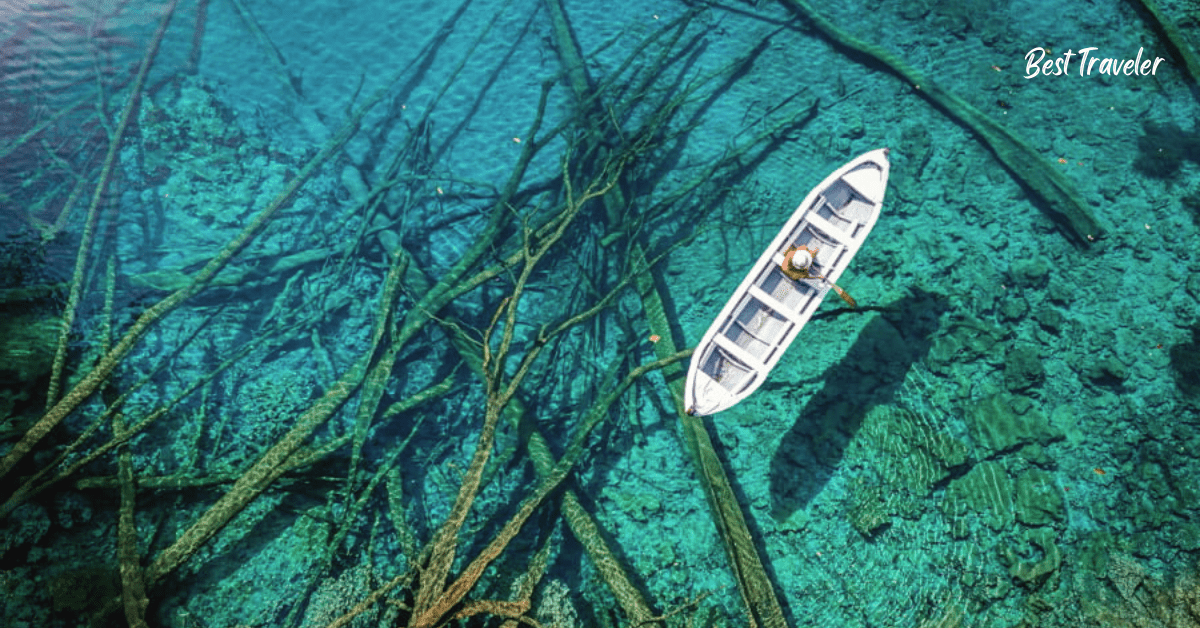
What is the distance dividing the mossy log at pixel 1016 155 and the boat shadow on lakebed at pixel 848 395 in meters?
1.99

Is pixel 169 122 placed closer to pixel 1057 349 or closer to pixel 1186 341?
pixel 1057 349

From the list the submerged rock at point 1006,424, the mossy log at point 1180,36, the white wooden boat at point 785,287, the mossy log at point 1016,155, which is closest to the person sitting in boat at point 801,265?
the white wooden boat at point 785,287

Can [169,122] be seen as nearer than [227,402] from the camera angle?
No

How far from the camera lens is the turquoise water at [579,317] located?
5.88 m

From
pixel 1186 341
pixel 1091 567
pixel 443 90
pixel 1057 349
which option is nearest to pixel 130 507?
pixel 443 90

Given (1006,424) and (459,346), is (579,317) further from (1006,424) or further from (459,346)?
(1006,424)

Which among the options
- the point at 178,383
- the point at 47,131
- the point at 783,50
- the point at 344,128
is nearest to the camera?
the point at 178,383

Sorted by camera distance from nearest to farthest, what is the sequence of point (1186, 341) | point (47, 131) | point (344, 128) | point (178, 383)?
point (178, 383) → point (1186, 341) → point (47, 131) → point (344, 128)

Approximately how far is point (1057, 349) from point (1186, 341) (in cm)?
143

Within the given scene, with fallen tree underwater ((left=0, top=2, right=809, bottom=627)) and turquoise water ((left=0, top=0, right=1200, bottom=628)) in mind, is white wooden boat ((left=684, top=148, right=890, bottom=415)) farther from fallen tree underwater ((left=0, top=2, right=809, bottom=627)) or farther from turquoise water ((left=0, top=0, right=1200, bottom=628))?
turquoise water ((left=0, top=0, right=1200, bottom=628))

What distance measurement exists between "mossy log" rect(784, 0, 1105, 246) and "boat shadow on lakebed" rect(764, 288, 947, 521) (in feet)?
6.52

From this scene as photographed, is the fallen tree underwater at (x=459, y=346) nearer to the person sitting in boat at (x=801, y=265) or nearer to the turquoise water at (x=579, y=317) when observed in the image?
the turquoise water at (x=579, y=317)

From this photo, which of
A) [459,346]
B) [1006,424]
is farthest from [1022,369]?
[459,346]

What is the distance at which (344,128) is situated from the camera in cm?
803
